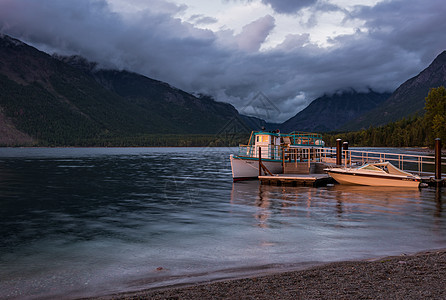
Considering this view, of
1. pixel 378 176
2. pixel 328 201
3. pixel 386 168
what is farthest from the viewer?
pixel 386 168

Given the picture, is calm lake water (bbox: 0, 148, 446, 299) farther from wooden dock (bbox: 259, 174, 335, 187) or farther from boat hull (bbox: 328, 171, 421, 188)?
wooden dock (bbox: 259, 174, 335, 187)

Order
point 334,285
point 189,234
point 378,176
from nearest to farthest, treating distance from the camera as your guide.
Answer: point 334,285
point 189,234
point 378,176

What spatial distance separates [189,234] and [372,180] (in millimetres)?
25711

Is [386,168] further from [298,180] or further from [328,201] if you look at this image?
[328,201]

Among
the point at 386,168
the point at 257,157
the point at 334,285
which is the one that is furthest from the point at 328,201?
the point at 334,285

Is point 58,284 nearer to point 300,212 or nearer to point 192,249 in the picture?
point 192,249

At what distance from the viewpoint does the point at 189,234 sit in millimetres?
19312

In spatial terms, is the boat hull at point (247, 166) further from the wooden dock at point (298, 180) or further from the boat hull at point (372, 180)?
the boat hull at point (372, 180)

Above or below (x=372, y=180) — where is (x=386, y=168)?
above

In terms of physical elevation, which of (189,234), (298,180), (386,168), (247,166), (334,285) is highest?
(386,168)

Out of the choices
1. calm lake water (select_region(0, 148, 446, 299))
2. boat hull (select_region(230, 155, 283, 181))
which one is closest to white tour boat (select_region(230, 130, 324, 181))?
boat hull (select_region(230, 155, 283, 181))

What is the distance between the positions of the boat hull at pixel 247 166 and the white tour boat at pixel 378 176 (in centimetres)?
869

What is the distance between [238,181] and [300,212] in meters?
21.8

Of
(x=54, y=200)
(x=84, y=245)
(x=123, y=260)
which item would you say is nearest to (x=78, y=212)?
(x=54, y=200)
